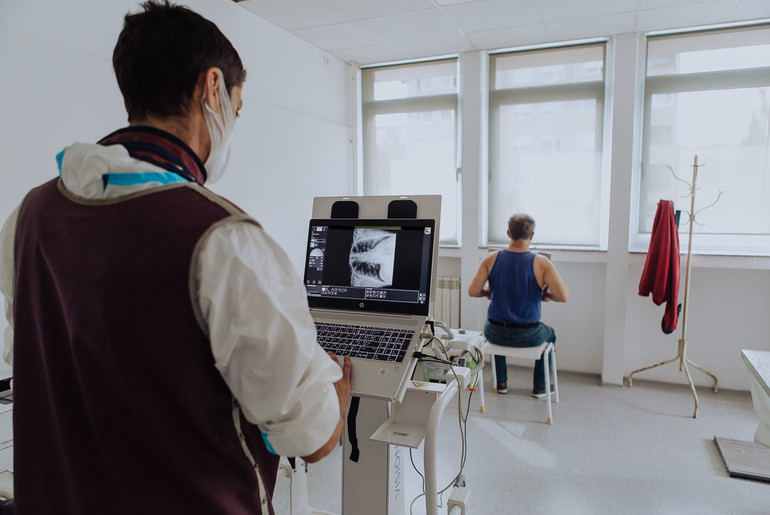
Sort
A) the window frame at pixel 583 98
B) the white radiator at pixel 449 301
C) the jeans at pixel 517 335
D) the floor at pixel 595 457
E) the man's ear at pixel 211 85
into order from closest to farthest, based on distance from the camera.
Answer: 1. the man's ear at pixel 211 85
2. the floor at pixel 595 457
3. the jeans at pixel 517 335
4. the window frame at pixel 583 98
5. the white radiator at pixel 449 301

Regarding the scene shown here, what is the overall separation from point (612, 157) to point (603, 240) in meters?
0.64

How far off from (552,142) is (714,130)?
109 cm

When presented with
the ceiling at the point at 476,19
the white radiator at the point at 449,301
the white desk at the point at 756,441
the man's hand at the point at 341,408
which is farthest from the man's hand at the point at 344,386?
the white radiator at the point at 449,301

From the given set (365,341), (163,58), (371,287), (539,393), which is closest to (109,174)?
(163,58)

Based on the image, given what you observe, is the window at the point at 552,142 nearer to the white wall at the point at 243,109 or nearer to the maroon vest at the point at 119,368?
the white wall at the point at 243,109

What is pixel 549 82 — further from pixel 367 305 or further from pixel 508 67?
pixel 367 305

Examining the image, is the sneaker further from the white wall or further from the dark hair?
the dark hair

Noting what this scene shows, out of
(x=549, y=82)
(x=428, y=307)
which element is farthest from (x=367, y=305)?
(x=549, y=82)

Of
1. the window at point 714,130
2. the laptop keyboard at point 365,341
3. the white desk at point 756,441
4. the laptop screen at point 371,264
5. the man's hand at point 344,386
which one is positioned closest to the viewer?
the man's hand at point 344,386

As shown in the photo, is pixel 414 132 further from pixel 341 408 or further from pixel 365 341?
pixel 341 408

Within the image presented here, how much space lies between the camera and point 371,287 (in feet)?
5.12

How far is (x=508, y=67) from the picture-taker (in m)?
4.20

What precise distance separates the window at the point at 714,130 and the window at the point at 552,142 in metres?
0.38

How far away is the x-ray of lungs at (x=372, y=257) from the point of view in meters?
1.55
